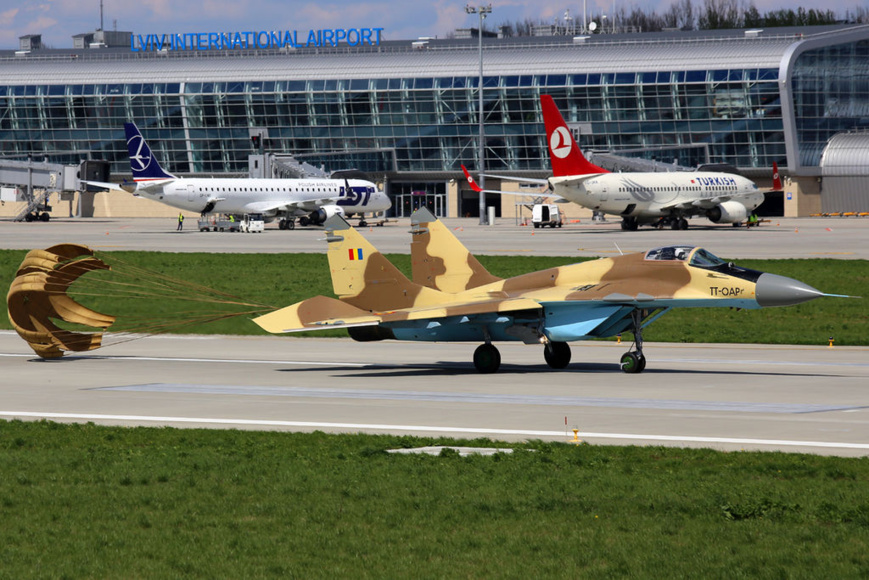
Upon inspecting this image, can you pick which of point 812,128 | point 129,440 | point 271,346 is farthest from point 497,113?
point 129,440

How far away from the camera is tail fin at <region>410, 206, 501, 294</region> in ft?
98.3

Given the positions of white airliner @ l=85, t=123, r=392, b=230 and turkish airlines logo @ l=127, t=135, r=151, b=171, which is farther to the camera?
white airliner @ l=85, t=123, r=392, b=230

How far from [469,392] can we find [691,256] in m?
6.63

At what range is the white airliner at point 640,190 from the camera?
3376 inches

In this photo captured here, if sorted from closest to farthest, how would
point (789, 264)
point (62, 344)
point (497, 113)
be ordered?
point (62, 344) < point (789, 264) < point (497, 113)

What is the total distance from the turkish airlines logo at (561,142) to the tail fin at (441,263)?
55.7 meters

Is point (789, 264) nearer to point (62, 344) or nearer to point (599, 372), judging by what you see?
point (599, 372)

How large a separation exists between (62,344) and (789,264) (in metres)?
36.1

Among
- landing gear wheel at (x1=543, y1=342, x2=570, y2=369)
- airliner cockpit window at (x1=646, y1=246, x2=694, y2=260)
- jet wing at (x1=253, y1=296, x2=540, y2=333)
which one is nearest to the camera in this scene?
airliner cockpit window at (x1=646, y1=246, x2=694, y2=260)

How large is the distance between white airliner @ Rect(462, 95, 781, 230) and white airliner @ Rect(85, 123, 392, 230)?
676 inches

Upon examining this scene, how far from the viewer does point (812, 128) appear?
13088 cm

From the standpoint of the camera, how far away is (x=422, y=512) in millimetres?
13172

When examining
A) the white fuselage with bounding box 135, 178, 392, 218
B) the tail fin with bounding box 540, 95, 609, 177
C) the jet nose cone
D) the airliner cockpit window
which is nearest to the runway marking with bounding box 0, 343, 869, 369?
the jet nose cone

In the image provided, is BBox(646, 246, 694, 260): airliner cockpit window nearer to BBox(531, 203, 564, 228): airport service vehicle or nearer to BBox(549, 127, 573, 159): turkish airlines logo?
BBox(549, 127, 573, 159): turkish airlines logo
